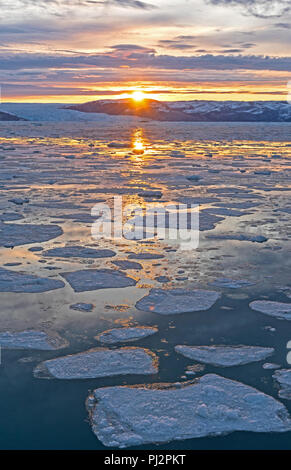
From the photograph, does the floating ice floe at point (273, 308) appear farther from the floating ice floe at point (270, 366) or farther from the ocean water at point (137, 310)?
the floating ice floe at point (270, 366)

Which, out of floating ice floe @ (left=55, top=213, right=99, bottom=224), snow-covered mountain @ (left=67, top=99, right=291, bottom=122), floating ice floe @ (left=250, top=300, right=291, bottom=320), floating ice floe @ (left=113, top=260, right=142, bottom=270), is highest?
snow-covered mountain @ (left=67, top=99, right=291, bottom=122)

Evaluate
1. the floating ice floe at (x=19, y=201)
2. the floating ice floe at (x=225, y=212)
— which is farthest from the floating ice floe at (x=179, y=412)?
the floating ice floe at (x=19, y=201)

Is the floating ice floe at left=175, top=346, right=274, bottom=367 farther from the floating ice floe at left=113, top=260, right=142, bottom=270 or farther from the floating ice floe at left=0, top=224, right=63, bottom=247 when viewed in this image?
the floating ice floe at left=0, top=224, right=63, bottom=247

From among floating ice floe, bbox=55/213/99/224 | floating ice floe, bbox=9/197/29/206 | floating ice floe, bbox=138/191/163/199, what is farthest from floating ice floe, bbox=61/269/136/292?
floating ice floe, bbox=138/191/163/199

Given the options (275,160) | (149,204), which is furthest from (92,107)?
(149,204)

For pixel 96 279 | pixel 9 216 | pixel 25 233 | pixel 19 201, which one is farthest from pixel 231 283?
pixel 19 201

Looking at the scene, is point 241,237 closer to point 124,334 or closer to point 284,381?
point 124,334
